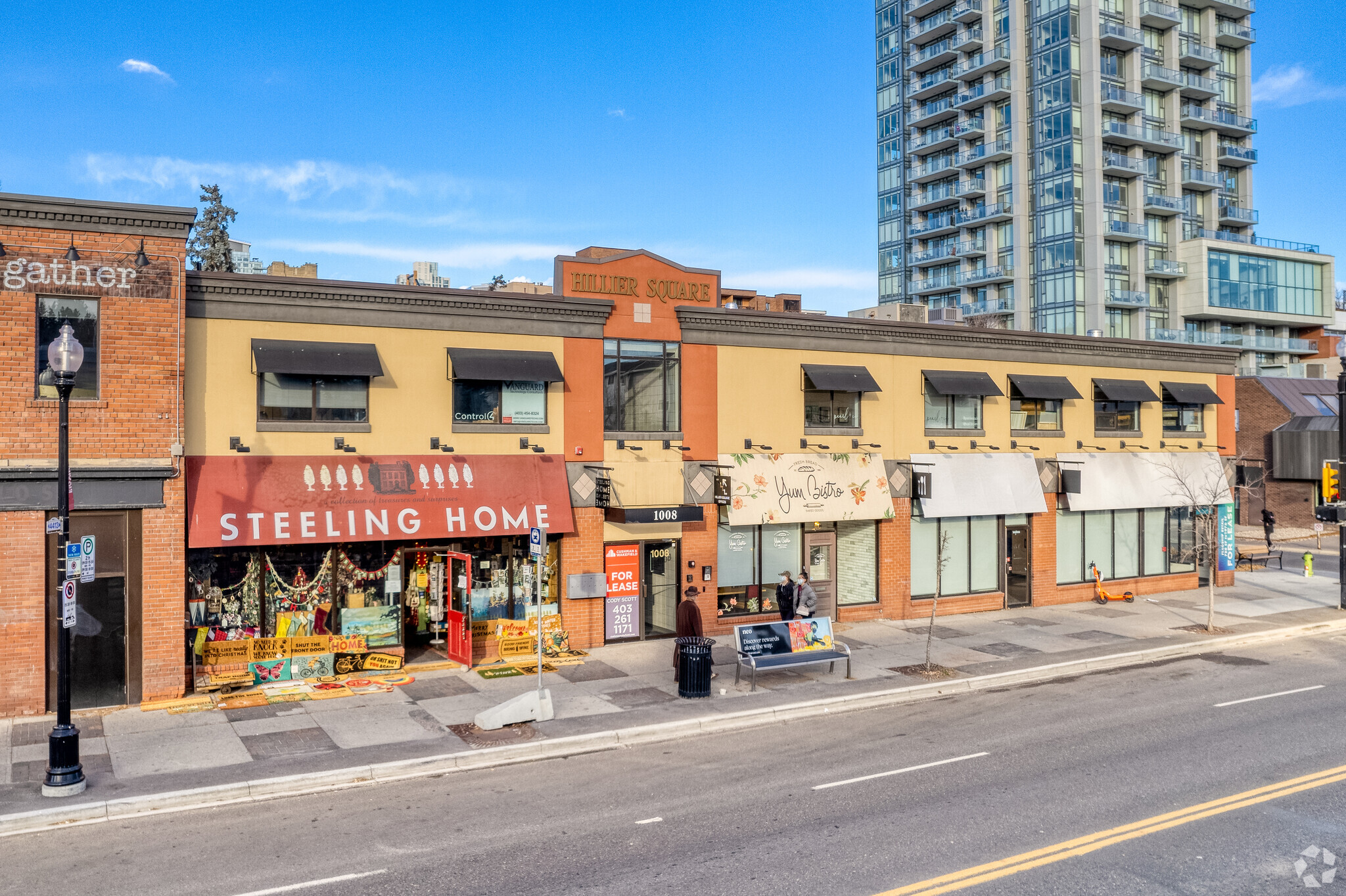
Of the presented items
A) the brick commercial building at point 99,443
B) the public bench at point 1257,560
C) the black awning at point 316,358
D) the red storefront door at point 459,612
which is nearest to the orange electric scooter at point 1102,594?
the public bench at point 1257,560

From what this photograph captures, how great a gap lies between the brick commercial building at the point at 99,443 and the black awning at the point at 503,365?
5297 mm

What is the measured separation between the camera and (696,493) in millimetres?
23312

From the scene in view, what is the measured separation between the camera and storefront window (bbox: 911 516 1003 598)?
2669cm

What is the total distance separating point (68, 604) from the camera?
42.7ft

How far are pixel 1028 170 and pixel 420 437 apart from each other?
76.0m

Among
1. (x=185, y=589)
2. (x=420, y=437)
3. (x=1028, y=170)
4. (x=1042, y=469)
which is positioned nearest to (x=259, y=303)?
(x=420, y=437)

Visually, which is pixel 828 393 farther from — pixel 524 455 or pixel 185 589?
pixel 185 589

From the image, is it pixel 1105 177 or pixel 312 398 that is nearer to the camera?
pixel 312 398

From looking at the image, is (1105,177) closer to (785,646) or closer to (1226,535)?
(1226,535)

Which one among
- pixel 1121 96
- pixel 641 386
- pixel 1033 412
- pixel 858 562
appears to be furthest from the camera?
pixel 1121 96

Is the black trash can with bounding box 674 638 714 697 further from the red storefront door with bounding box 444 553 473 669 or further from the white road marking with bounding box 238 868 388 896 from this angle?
the white road marking with bounding box 238 868 388 896

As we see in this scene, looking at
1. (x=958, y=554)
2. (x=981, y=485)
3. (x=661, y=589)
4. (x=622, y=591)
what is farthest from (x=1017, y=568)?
(x=622, y=591)

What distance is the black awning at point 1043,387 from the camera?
27969 mm

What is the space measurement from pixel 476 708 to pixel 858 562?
12.2 meters
